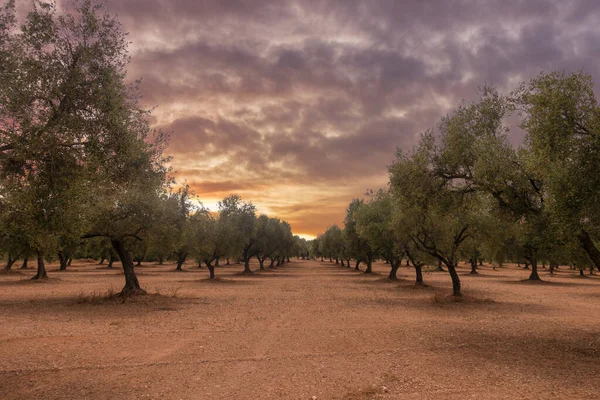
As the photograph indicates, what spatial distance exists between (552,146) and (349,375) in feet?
37.0

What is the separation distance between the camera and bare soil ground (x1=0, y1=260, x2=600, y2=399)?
1023 cm

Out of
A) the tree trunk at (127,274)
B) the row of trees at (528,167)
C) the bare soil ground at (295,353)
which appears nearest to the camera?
the bare soil ground at (295,353)

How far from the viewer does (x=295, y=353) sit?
1400 cm

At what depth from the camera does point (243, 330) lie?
18.4 meters

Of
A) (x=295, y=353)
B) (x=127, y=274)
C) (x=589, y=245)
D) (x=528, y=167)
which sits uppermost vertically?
(x=528, y=167)

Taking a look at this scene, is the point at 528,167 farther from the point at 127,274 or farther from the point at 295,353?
the point at 127,274

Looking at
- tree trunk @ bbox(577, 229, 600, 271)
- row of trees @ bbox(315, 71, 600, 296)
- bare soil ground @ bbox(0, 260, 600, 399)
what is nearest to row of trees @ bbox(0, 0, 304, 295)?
bare soil ground @ bbox(0, 260, 600, 399)

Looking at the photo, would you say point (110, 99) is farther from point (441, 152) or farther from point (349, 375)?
point (441, 152)

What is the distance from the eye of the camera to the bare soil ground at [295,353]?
403 inches

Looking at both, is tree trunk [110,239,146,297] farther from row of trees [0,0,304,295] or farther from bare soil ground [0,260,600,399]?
row of trees [0,0,304,295]

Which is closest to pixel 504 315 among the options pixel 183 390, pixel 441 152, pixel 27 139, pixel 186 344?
pixel 441 152

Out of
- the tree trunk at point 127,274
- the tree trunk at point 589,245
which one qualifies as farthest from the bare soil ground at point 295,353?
the tree trunk at point 127,274

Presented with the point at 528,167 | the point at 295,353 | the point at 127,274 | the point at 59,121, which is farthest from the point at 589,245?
the point at 127,274

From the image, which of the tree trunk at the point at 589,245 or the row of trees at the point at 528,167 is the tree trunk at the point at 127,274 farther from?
the tree trunk at the point at 589,245
